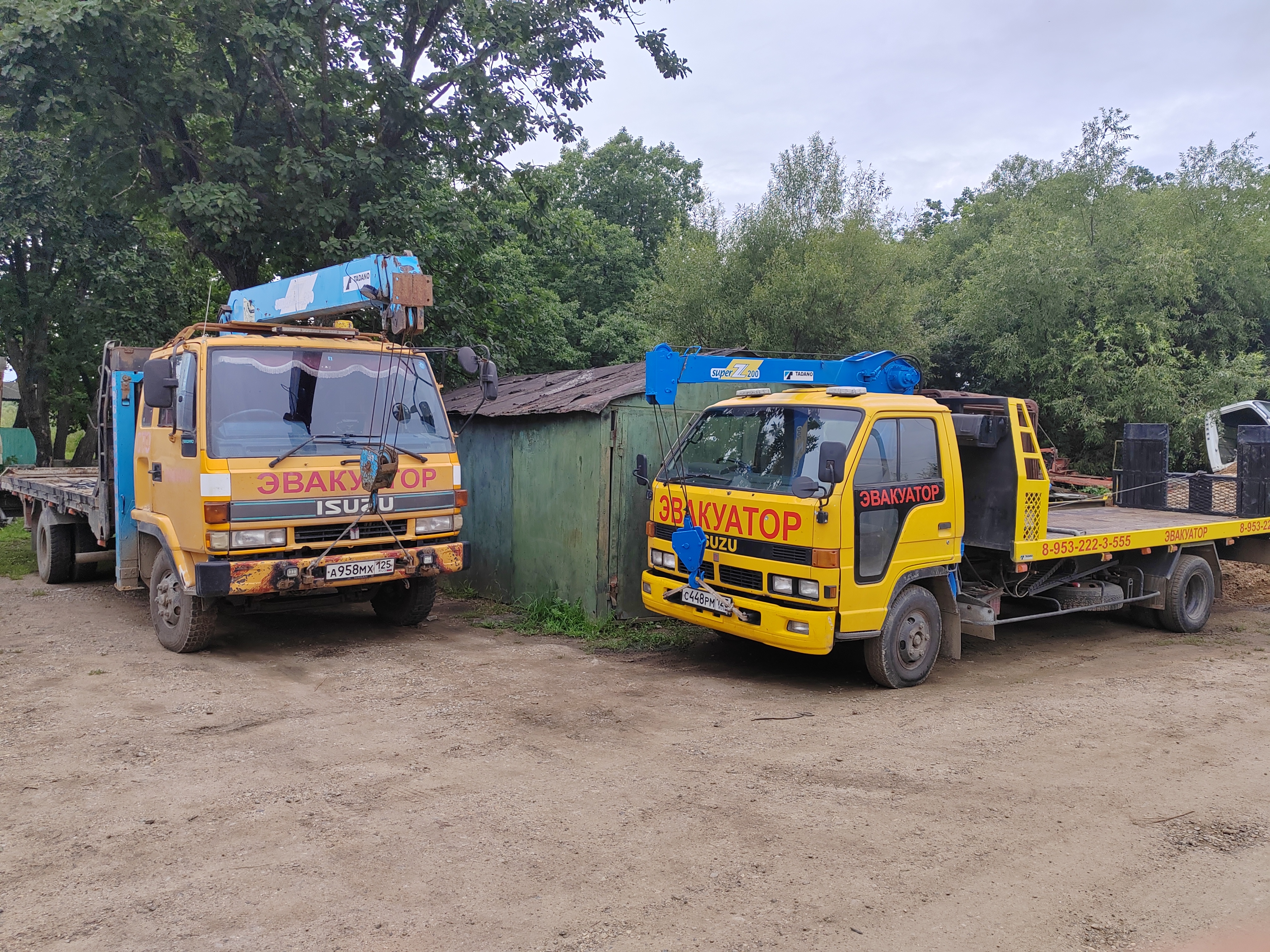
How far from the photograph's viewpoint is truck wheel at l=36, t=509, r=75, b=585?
432 inches

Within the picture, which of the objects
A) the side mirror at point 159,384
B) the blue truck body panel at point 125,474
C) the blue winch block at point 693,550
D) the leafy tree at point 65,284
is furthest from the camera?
the leafy tree at point 65,284

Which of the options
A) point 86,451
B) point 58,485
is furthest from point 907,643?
point 86,451

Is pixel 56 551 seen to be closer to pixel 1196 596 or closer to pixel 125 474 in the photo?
pixel 125 474

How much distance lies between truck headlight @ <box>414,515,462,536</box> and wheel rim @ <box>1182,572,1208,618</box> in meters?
7.45

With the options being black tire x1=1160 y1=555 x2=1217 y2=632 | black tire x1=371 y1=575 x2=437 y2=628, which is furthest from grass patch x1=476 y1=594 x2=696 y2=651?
black tire x1=1160 y1=555 x2=1217 y2=632

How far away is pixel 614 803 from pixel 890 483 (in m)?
3.32

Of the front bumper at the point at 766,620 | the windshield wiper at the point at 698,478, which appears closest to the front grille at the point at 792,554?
the front bumper at the point at 766,620

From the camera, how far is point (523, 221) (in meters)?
15.0

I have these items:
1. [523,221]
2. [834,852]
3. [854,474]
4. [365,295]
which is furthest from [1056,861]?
[523,221]

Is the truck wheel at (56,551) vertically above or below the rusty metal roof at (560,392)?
below

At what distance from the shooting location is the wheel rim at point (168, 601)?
300 inches

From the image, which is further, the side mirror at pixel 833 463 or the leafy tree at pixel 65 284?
the leafy tree at pixel 65 284

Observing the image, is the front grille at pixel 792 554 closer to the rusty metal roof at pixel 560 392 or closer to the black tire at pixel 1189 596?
the rusty metal roof at pixel 560 392

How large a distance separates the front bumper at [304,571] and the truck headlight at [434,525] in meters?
0.12
